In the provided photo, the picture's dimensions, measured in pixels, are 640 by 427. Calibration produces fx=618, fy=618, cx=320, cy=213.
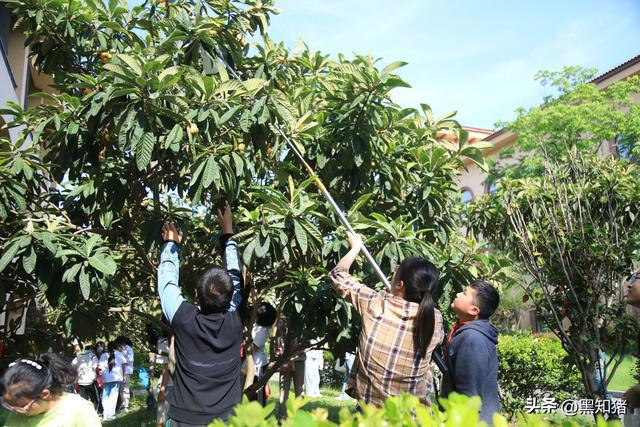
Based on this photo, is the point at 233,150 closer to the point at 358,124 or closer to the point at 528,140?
the point at 358,124

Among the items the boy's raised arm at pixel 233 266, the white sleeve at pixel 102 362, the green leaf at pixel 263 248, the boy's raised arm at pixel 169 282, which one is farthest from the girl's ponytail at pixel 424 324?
the white sleeve at pixel 102 362

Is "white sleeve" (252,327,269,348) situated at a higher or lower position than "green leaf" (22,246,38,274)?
lower

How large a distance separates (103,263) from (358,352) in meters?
1.95

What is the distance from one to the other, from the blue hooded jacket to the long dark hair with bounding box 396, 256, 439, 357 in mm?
202

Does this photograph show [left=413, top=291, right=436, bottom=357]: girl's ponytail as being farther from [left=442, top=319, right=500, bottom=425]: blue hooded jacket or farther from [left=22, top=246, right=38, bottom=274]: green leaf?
[left=22, top=246, right=38, bottom=274]: green leaf

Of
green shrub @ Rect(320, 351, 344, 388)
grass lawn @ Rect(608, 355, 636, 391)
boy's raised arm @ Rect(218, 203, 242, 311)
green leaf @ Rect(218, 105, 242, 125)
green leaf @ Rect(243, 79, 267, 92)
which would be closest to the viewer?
boy's raised arm @ Rect(218, 203, 242, 311)

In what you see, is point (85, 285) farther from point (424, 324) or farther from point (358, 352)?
point (424, 324)

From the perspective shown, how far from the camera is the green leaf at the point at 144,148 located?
12.8ft

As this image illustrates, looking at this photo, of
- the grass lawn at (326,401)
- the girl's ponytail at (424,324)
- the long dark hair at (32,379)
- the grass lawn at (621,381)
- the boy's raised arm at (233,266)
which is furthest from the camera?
the grass lawn at (621,381)

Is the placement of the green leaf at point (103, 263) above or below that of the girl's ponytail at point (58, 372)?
above

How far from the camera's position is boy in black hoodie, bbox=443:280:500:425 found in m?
Result: 3.00

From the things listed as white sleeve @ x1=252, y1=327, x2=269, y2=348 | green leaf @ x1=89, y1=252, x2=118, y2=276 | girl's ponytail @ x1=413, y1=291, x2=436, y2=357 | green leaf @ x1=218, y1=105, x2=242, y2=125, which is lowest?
white sleeve @ x1=252, y1=327, x2=269, y2=348

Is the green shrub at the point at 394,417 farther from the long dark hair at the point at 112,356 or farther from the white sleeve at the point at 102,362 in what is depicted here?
the white sleeve at the point at 102,362

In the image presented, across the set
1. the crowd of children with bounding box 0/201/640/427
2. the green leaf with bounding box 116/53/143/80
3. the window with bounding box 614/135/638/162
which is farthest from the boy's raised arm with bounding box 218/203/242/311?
the window with bounding box 614/135/638/162
